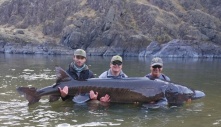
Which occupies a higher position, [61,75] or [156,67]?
[156,67]

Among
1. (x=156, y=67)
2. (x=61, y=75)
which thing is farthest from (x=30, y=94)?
(x=156, y=67)

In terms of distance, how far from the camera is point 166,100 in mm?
12734

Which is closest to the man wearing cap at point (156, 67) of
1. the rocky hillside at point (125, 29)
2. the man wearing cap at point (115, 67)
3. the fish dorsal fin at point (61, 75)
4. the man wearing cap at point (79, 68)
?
the man wearing cap at point (115, 67)

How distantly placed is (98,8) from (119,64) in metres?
116

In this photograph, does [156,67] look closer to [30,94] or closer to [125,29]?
[30,94]

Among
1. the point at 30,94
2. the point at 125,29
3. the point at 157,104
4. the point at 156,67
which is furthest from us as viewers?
the point at 125,29

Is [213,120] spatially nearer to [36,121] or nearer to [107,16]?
[36,121]

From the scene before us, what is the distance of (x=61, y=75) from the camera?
13.1 m

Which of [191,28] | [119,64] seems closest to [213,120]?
[119,64]

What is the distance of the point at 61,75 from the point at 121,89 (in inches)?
95.3

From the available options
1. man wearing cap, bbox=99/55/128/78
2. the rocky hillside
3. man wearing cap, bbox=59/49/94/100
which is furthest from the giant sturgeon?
the rocky hillside

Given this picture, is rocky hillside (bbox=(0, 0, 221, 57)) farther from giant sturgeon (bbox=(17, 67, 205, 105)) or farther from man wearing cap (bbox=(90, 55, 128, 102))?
giant sturgeon (bbox=(17, 67, 205, 105))

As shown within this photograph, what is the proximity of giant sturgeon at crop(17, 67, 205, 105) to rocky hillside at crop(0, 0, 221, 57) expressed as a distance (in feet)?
280

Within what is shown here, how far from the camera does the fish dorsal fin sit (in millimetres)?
13062
